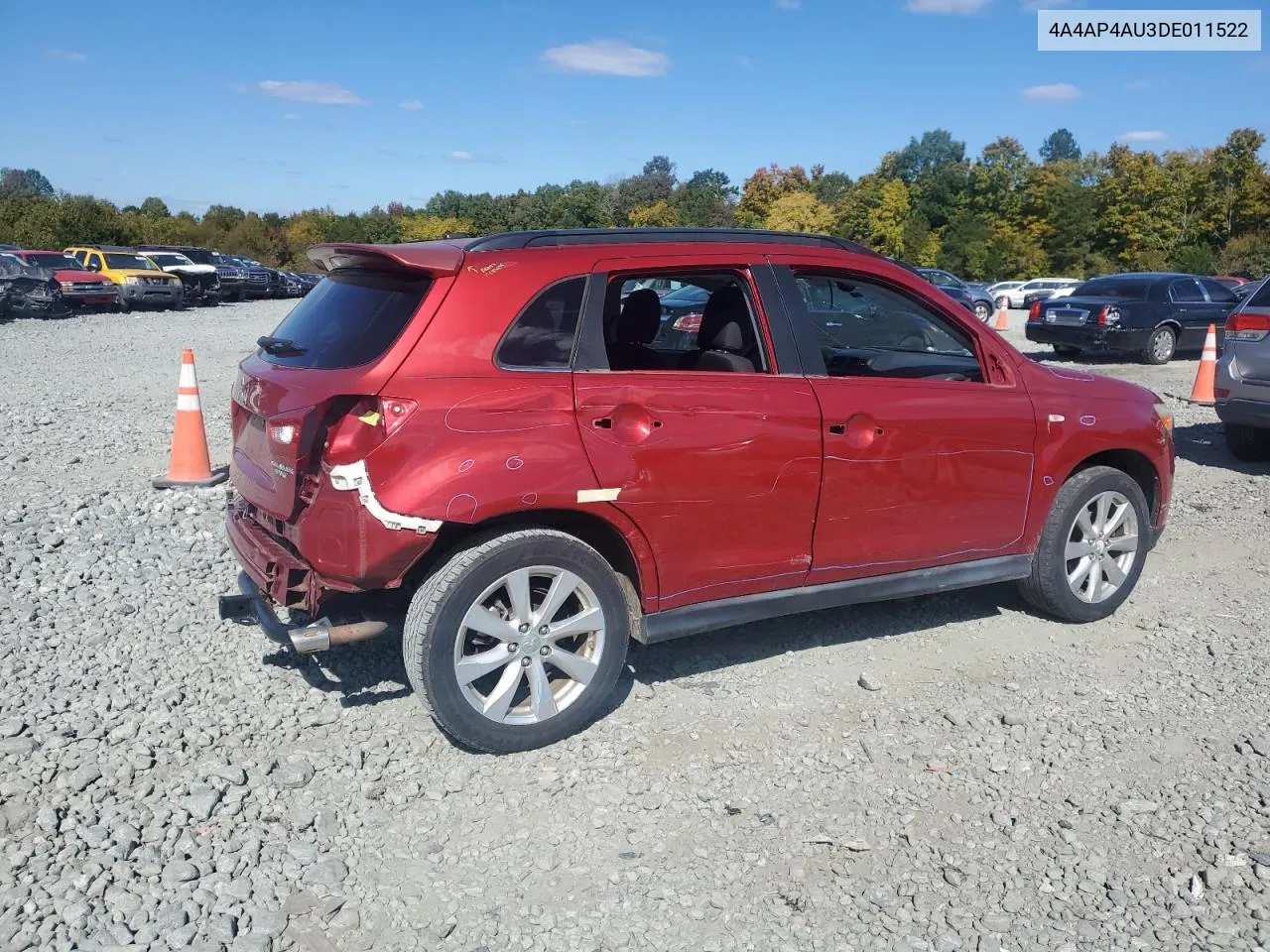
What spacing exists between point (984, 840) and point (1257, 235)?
211ft

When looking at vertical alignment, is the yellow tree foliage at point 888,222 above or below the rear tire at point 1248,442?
above

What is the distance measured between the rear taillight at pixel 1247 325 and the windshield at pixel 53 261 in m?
27.6

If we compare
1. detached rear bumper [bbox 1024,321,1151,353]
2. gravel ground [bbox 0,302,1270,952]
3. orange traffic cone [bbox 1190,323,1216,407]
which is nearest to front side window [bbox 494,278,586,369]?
gravel ground [bbox 0,302,1270,952]

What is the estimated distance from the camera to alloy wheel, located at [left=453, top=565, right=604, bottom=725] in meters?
3.81

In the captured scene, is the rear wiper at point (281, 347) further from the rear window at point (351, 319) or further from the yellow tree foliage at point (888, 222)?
the yellow tree foliage at point (888, 222)

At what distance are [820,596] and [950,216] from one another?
3110 inches

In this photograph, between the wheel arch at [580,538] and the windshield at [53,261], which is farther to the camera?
the windshield at [53,261]

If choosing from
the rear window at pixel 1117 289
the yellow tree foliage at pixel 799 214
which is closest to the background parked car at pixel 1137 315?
the rear window at pixel 1117 289

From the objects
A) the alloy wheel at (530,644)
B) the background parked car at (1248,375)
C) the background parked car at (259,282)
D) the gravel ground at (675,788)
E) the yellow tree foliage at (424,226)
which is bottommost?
the gravel ground at (675,788)

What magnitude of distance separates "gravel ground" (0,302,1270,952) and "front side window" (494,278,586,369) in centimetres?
145

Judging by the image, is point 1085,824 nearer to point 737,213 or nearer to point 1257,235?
point 1257,235

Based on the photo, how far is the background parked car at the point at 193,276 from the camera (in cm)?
3291

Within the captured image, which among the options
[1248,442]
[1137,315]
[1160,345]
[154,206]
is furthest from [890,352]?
[154,206]

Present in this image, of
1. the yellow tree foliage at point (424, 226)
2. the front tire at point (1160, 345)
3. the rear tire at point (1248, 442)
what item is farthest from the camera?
the yellow tree foliage at point (424, 226)
